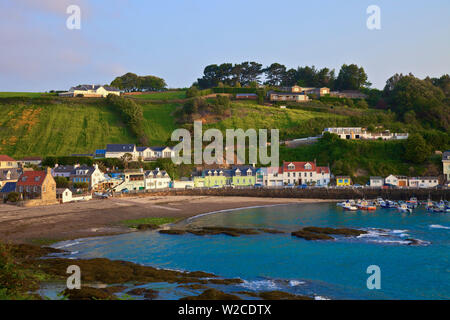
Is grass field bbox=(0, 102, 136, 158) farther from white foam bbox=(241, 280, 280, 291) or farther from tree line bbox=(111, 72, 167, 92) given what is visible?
white foam bbox=(241, 280, 280, 291)

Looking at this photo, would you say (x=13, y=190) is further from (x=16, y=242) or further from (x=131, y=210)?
(x=16, y=242)

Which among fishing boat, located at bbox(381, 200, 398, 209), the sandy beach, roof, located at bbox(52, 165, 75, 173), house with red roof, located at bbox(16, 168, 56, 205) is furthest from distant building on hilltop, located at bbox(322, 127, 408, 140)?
house with red roof, located at bbox(16, 168, 56, 205)

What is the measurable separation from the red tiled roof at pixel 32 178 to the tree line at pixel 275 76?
264 feet

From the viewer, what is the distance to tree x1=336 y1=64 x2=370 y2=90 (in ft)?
407

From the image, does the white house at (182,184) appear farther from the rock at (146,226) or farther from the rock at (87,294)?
the rock at (87,294)

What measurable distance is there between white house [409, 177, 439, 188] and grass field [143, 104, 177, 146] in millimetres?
50016

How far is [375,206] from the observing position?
55.5 m

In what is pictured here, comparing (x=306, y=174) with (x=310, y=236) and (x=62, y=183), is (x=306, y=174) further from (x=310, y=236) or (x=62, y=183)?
(x=62, y=183)

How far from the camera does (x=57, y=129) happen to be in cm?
9206

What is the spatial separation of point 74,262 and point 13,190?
31098 mm

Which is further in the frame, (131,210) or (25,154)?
(25,154)

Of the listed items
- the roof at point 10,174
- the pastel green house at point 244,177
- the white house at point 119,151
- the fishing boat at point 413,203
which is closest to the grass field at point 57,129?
the white house at point 119,151

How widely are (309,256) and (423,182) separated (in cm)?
4445
